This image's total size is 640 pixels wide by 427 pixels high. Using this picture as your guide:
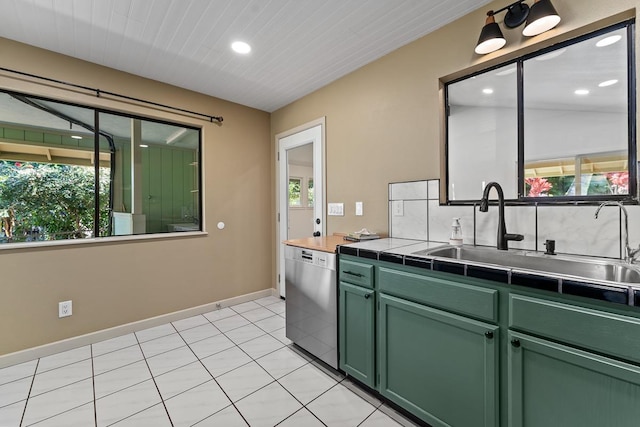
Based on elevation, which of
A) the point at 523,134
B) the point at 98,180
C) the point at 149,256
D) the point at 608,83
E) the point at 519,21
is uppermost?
the point at 519,21

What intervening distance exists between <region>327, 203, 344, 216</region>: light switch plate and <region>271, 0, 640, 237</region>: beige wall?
51 mm

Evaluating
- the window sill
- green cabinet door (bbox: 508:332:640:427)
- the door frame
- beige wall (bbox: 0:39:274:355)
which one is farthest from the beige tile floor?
the door frame

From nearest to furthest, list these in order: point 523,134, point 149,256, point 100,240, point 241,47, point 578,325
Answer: point 578,325 → point 523,134 → point 241,47 → point 100,240 → point 149,256

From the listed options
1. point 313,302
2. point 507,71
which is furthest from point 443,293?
point 507,71

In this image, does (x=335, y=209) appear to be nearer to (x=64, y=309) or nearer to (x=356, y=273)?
(x=356, y=273)

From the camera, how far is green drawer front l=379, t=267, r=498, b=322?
1196mm

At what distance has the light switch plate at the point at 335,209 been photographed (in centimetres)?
278

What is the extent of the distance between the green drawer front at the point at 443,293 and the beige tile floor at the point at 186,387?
74cm

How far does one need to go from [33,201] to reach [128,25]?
1.62m

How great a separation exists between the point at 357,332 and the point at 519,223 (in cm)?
120

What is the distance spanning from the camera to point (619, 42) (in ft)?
4.61

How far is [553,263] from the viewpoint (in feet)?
4.70

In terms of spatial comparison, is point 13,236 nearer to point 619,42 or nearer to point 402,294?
point 402,294

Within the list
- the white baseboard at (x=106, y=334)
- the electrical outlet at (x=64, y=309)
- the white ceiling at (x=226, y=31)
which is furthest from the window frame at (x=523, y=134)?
the electrical outlet at (x=64, y=309)
